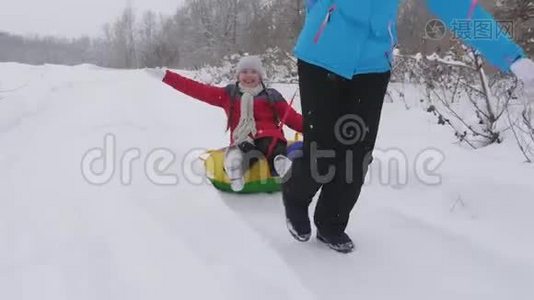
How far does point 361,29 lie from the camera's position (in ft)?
6.76

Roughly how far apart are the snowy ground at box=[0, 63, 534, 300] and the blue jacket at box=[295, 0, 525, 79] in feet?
2.86

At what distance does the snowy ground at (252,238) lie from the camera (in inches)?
82.2

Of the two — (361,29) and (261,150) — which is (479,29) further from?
(261,150)

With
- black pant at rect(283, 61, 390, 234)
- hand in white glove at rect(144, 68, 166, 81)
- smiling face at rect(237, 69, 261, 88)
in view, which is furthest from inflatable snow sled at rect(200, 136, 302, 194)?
black pant at rect(283, 61, 390, 234)

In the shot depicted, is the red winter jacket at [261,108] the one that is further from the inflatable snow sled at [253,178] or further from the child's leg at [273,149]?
the inflatable snow sled at [253,178]

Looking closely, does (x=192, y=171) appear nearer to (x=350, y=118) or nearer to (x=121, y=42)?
(x=350, y=118)

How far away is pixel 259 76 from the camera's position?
3.62m

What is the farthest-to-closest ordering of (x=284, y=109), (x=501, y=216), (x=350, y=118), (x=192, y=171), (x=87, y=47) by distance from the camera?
(x=87, y=47), (x=192, y=171), (x=284, y=109), (x=501, y=216), (x=350, y=118)

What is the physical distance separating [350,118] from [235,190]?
1.20 metres

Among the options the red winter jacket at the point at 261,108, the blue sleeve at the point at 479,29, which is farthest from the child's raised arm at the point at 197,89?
the blue sleeve at the point at 479,29

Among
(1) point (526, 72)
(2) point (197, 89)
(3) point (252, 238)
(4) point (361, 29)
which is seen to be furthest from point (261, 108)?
(1) point (526, 72)

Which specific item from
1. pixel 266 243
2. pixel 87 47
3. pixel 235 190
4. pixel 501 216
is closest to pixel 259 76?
pixel 235 190

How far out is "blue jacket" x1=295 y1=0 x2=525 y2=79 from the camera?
1.99 meters

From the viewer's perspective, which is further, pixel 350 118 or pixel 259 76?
pixel 259 76
